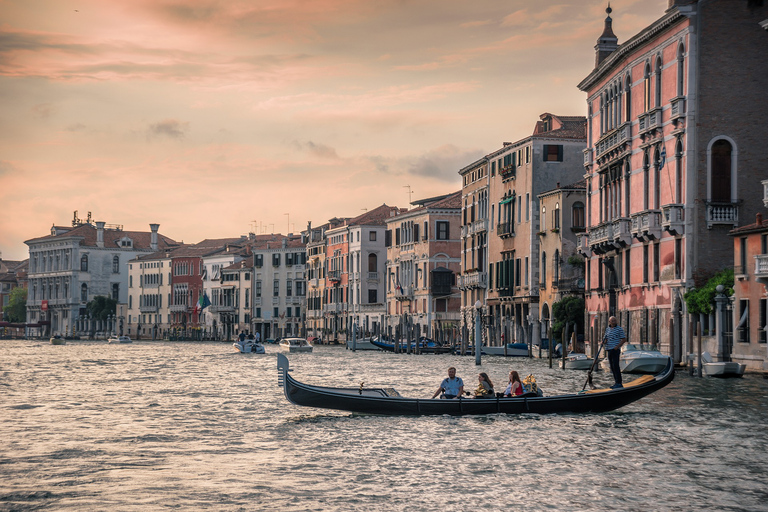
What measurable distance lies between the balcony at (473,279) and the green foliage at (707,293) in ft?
109

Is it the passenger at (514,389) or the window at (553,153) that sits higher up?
the window at (553,153)

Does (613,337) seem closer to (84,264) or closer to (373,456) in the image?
(373,456)

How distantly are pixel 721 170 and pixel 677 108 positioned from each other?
232 centimetres

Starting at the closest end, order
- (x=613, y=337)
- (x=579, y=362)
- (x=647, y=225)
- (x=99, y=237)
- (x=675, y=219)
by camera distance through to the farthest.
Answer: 1. (x=613, y=337)
2. (x=675, y=219)
3. (x=647, y=225)
4. (x=579, y=362)
5. (x=99, y=237)

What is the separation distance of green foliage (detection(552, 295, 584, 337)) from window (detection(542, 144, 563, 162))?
9.73 m

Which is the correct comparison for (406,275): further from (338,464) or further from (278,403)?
(338,464)

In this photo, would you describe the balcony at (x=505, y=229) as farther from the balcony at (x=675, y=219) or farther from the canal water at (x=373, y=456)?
the canal water at (x=373, y=456)

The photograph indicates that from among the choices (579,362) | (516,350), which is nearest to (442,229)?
(516,350)

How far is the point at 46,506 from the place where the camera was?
12.8m

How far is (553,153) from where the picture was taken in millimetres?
59875

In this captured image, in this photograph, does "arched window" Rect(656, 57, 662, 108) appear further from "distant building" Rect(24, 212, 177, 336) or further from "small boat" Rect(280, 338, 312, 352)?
"distant building" Rect(24, 212, 177, 336)

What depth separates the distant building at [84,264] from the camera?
13700 cm

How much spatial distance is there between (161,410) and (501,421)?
7552 mm

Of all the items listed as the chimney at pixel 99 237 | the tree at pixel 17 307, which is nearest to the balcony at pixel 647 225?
the chimney at pixel 99 237
